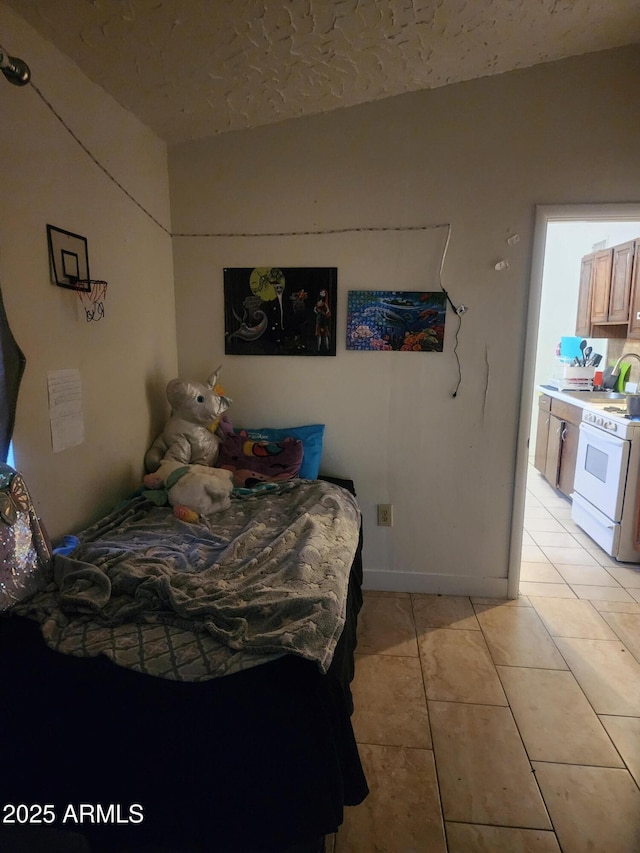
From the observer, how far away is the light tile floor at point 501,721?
1392 millimetres

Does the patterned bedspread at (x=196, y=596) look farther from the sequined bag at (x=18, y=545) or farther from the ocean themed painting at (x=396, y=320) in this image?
the ocean themed painting at (x=396, y=320)

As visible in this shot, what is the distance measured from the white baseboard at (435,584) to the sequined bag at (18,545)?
175 cm

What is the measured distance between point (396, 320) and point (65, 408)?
5.02 feet

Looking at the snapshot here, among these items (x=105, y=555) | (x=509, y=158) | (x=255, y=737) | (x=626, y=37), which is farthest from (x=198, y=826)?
(x=626, y=37)

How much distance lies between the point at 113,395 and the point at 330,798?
1.55 metres

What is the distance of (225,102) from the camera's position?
2049mm

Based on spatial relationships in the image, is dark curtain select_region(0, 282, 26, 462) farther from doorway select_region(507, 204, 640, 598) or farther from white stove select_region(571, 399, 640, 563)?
white stove select_region(571, 399, 640, 563)

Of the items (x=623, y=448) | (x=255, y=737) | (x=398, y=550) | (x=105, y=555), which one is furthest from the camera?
(x=623, y=448)

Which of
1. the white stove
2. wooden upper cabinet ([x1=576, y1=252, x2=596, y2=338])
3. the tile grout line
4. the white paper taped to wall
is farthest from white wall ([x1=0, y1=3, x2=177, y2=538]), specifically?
wooden upper cabinet ([x1=576, y1=252, x2=596, y2=338])

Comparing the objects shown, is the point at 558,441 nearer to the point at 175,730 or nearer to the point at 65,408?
the point at 65,408

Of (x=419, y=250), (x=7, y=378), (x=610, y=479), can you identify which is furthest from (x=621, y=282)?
(x=7, y=378)

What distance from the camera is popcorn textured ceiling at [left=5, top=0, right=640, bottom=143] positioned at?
4.88ft

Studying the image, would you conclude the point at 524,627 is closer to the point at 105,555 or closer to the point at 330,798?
the point at 330,798

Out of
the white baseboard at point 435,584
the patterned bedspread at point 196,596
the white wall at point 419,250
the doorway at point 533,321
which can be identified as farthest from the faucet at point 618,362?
the patterned bedspread at point 196,596
